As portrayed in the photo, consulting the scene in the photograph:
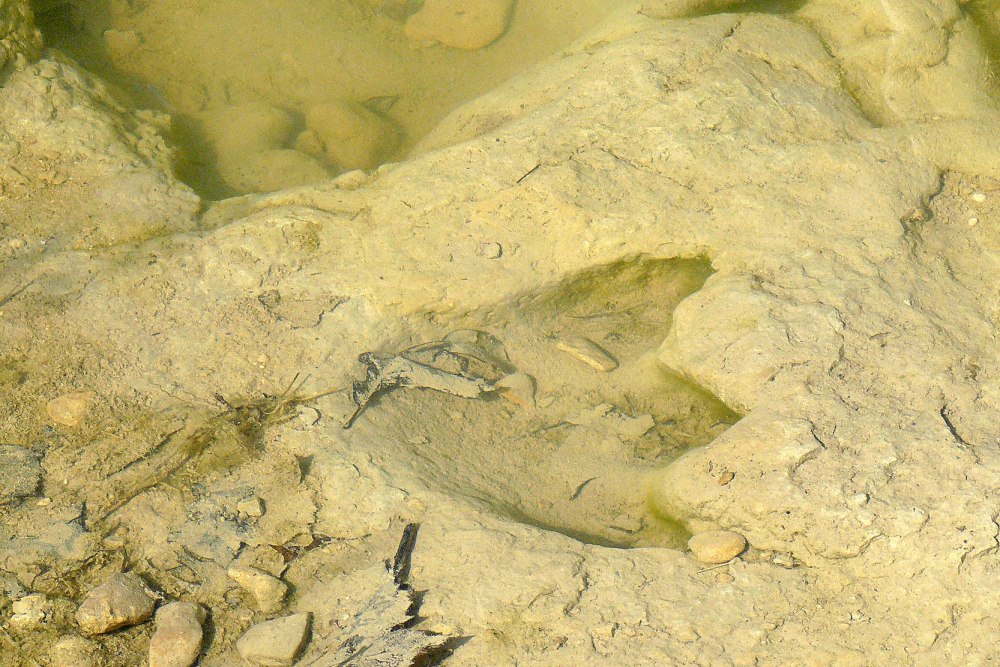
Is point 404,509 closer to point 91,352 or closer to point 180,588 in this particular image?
point 180,588

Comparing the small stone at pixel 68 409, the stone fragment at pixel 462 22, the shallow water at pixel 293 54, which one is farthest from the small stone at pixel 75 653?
the stone fragment at pixel 462 22

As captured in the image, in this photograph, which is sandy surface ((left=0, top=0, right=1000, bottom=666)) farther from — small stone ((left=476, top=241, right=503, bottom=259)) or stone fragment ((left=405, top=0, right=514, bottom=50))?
stone fragment ((left=405, top=0, right=514, bottom=50))

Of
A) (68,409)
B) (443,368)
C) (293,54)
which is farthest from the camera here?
(293,54)

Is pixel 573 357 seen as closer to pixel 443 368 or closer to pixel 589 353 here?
pixel 589 353

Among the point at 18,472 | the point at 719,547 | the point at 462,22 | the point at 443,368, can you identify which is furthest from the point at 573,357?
the point at 462,22

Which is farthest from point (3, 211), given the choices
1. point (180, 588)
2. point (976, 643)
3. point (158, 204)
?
point (976, 643)

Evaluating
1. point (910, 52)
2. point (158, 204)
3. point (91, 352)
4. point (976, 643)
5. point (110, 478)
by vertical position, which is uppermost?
point (910, 52)

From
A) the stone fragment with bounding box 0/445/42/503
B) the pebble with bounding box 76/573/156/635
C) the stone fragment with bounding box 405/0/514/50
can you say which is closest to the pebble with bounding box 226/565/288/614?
the pebble with bounding box 76/573/156/635
